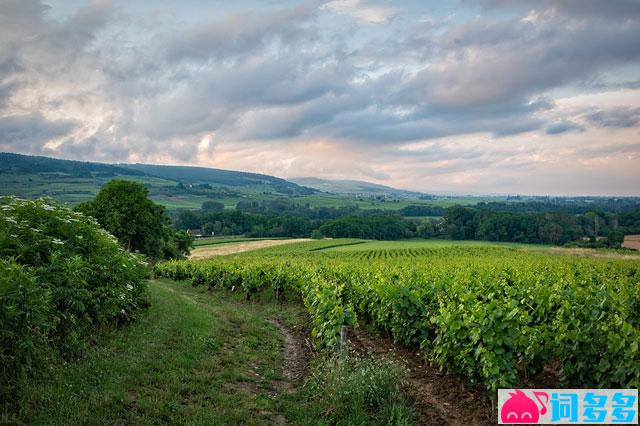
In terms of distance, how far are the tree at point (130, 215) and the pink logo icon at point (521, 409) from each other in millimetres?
41557

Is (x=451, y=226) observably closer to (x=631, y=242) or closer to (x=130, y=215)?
(x=631, y=242)

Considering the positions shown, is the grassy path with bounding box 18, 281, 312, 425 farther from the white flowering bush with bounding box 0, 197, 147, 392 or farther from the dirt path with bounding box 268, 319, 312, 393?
the white flowering bush with bounding box 0, 197, 147, 392

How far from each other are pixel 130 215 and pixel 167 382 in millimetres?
39858

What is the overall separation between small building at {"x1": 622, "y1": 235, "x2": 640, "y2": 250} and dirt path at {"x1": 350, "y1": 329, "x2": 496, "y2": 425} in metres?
94.7

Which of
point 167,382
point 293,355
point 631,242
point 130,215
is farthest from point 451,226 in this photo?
point 167,382

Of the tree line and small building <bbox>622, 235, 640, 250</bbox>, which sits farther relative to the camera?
the tree line

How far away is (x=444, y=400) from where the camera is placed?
8.85 m

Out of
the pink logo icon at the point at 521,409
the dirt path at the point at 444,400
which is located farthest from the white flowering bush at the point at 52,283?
the pink logo icon at the point at 521,409

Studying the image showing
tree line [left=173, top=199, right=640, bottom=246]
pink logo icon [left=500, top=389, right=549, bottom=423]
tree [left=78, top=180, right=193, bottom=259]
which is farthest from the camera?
tree line [left=173, top=199, right=640, bottom=246]

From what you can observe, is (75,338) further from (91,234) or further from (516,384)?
(516,384)

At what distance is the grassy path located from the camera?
7.09 metres

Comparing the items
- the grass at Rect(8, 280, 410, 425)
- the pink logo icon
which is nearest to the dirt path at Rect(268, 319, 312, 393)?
the grass at Rect(8, 280, 410, 425)

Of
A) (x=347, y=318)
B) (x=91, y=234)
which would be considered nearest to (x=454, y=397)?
(x=347, y=318)

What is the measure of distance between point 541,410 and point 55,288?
9.41 meters
